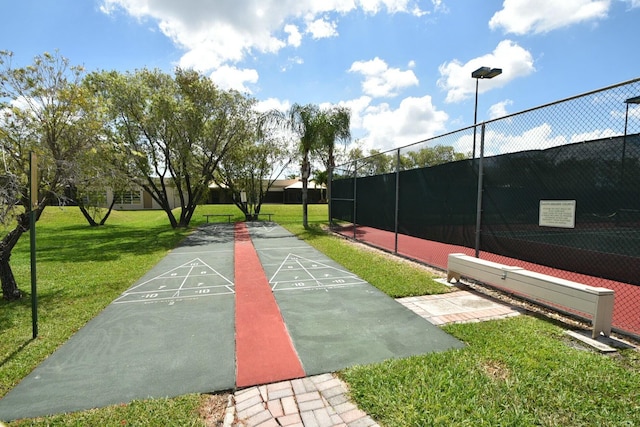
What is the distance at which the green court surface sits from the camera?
109 inches

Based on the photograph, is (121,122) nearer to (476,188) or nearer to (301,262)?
(301,262)

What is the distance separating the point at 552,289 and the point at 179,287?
6.11 meters

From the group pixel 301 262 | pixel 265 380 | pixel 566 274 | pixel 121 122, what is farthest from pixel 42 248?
pixel 566 274

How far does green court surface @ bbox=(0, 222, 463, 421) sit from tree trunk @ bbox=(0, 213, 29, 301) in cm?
175

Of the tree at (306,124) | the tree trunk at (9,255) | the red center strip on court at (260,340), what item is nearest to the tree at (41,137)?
the tree trunk at (9,255)

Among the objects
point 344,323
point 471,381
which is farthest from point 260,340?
point 471,381

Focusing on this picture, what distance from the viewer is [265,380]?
9.45 feet

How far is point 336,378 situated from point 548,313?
3.45 m

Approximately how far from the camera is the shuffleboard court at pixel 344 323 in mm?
3357

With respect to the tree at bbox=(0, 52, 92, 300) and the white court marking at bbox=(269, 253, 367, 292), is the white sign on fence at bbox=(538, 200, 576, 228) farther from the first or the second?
the tree at bbox=(0, 52, 92, 300)

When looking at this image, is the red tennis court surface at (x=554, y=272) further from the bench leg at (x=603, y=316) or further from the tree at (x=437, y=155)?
the tree at (x=437, y=155)

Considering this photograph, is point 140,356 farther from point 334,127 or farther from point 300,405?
point 334,127

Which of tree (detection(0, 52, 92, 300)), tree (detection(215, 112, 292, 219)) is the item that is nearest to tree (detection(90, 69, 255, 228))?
tree (detection(215, 112, 292, 219))

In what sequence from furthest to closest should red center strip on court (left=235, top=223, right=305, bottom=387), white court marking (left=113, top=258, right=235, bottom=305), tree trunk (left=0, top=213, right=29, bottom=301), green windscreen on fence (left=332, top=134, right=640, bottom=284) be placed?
white court marking (left=113, top=258, right=235, bottom=305) < tree trunk (left=0, top=213, right=29, bottom=301) < green windscreen on fence (left=332, top=134, right=640, bottom=284) < red center strip on court (left=235, top=223, right=305, bottom=387)
